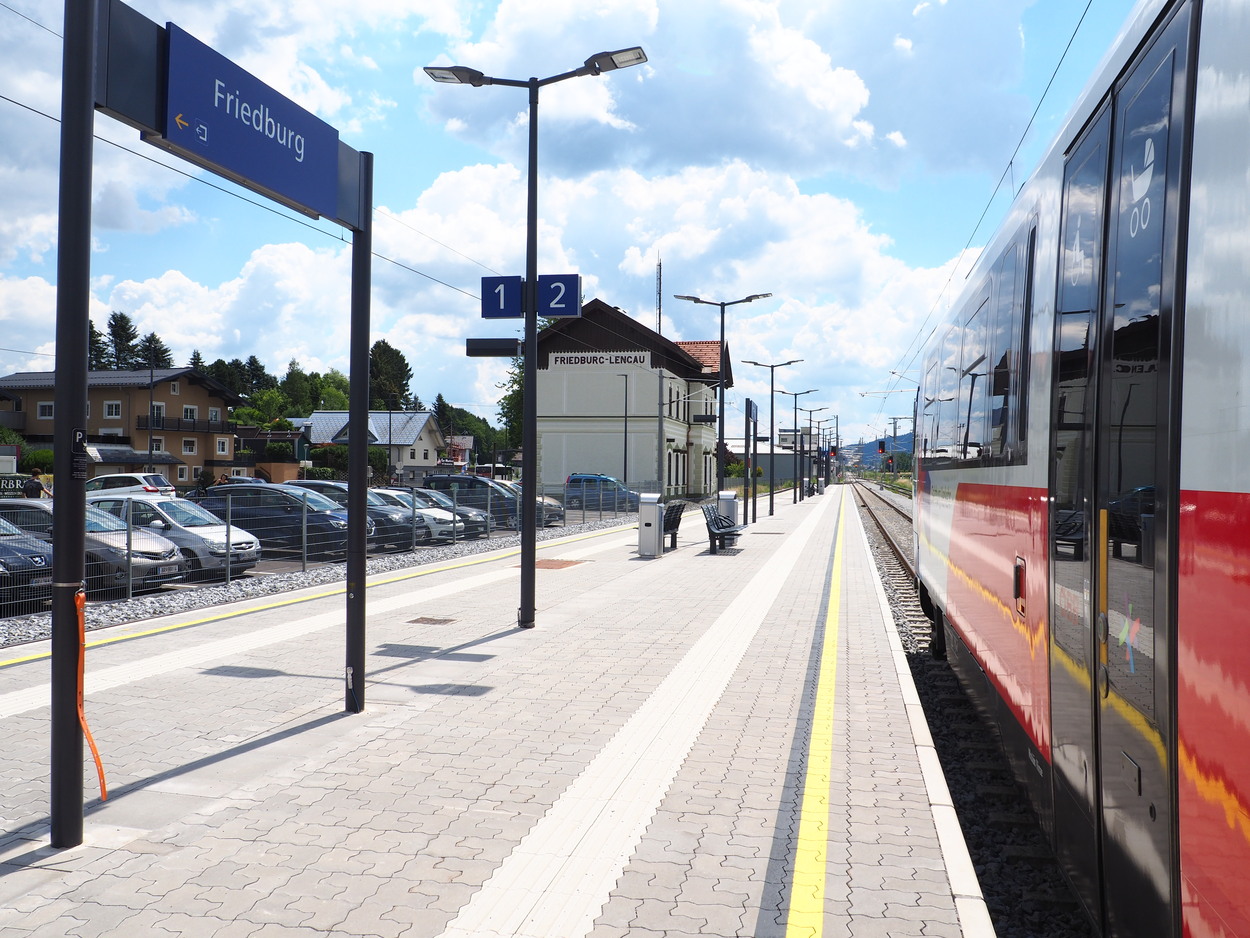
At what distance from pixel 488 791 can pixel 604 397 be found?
54.2 meters

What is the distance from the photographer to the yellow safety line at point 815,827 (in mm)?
Answer: 3785

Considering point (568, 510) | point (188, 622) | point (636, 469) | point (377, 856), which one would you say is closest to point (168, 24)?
point (377, 856)

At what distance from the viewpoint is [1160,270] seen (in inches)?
110

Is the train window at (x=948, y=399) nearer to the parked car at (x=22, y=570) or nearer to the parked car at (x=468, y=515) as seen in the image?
the parked car at (x=22, y=570)

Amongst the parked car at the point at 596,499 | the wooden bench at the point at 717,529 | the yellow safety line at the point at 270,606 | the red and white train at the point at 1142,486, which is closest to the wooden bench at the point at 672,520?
the wooden bench at the point at 717,529

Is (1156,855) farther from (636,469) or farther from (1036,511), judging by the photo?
(636,469)

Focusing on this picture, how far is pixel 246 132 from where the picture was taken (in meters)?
5.52

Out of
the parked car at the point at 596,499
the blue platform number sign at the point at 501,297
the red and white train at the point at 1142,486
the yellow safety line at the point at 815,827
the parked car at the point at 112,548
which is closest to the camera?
the red and white train at the point at 1142,486

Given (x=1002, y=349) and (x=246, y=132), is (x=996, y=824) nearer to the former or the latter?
(x=1002, y=349)

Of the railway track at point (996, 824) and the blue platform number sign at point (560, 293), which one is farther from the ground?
the blue platform number sign at point (560, 293)

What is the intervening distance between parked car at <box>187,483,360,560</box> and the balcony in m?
53.5

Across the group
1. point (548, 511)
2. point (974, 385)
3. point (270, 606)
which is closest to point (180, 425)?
point (548, 511)

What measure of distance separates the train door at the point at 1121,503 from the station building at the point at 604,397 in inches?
2078

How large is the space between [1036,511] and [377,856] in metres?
3.24
